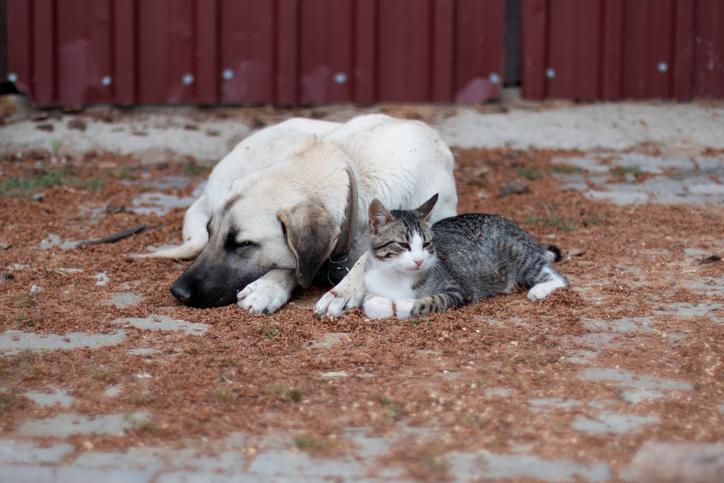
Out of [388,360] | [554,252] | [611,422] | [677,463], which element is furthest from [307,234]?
[677,463]

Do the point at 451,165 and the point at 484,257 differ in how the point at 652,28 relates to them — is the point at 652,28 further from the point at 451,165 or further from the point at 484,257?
the point at 484,257

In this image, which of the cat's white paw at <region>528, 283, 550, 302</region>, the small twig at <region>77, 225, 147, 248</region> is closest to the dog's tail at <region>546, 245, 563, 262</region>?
the cat's white paw at <region>528, 283, 550, 302</region>

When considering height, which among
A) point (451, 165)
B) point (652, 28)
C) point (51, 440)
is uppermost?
point (652, 28)

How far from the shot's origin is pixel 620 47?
945cm

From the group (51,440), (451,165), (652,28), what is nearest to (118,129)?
(451,165)

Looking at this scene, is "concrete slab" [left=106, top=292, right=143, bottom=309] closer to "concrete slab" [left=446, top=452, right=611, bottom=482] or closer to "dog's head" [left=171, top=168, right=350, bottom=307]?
"dog's head" [left=171, top=168, right=350, bottom=307]

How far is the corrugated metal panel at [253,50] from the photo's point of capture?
9.21m

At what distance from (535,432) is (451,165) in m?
2.84

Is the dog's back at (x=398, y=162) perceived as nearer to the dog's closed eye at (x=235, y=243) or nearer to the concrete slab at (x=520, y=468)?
the dog's closed eye at (x=235, y=243)

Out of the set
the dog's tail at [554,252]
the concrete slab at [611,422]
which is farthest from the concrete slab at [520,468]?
the dog's tail at [554,252]

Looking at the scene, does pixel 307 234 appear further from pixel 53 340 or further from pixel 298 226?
pixel 53 340

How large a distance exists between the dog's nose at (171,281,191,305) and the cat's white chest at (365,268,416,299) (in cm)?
78

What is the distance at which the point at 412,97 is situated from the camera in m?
9.41

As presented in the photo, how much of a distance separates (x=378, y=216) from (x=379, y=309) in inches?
15.8
